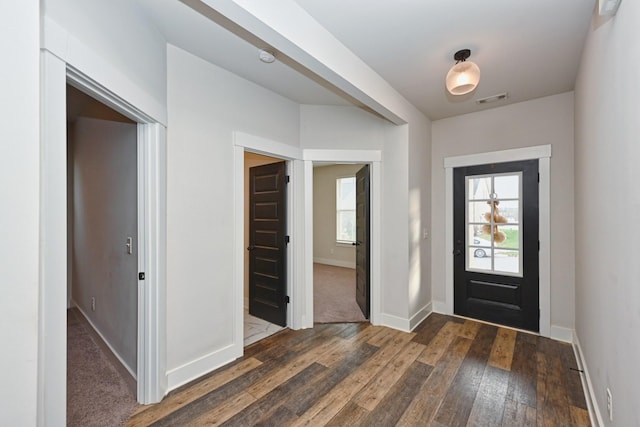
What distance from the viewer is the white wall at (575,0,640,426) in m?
1.13

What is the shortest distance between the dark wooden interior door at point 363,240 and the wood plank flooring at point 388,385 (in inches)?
24.3

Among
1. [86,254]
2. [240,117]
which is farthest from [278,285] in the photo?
[86,254]

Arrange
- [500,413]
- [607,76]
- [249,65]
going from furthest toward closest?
[249,65], [500,413], [607,76]

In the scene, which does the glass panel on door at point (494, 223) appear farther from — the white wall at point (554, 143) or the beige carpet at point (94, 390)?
the beige carpet at point (94, 390)

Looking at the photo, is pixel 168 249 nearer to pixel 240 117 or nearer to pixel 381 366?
pixel 240 117

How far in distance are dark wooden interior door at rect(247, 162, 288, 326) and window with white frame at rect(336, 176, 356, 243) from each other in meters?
3.53

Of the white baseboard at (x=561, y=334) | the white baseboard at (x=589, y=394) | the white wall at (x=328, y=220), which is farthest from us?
the white wall at (x=328, y=220)

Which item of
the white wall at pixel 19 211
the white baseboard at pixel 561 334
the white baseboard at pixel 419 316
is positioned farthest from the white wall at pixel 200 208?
the white baseboard at pixel 561 334

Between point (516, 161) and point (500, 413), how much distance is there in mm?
2546

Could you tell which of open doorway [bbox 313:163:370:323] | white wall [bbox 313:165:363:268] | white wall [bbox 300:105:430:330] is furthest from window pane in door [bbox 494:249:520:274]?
white wall [bbox 313:165:363:268]

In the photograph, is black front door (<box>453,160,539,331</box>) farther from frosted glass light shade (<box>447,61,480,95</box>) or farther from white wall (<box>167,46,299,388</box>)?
white wall (<box>167,46,299,388</box>)

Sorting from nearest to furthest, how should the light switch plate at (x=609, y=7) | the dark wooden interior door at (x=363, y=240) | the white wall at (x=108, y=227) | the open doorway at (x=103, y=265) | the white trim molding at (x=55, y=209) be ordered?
1. the white trim molding at (x=55, y=209)
2. the light switch plate at (x=609, y=7)
3. the open doorway at (x=103, y=265)
4. the white wall at (x=108, y=227)
5. the dark wooden interior door at (x=363, y=240)

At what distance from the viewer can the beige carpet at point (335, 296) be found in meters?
3.60

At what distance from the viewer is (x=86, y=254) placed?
10.4ft
